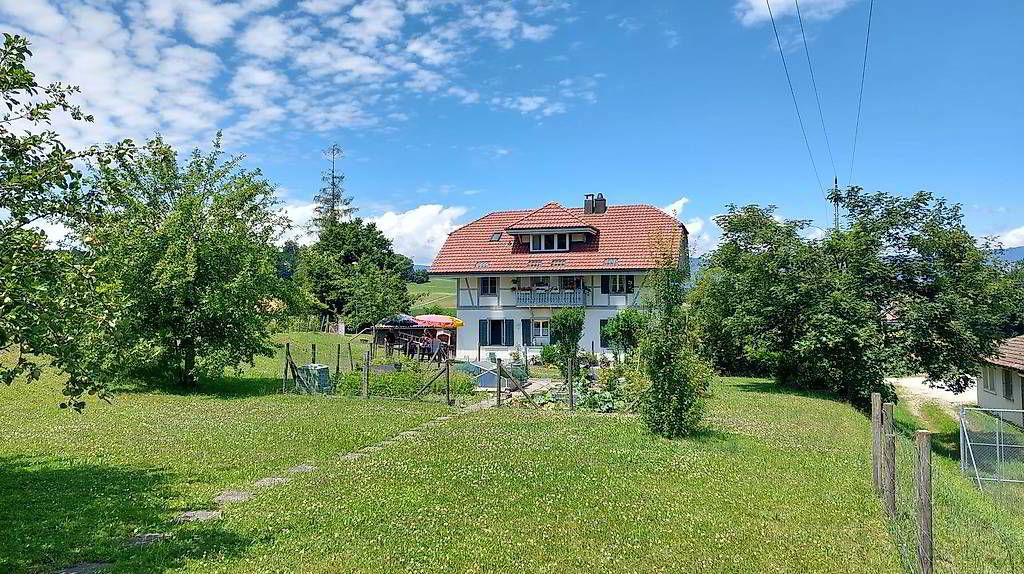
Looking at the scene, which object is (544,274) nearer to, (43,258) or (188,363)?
(188,363)

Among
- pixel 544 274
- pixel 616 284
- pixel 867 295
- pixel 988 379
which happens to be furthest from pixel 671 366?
pixel 988 379

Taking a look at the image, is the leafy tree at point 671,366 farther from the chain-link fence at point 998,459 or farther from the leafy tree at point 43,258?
the leafy tree at point 43,258

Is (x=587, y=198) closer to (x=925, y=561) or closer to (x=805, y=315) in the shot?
(x=805, y=315)

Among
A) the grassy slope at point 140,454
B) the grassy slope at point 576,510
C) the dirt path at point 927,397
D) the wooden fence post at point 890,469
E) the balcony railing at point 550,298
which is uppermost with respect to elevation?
the balcony railing at point 550,298

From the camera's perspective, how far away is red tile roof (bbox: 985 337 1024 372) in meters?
24.3

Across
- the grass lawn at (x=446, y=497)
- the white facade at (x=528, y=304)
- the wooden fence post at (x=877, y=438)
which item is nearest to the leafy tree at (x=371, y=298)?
the white facade at (x=528, y=304)

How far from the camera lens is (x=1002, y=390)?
29172mm

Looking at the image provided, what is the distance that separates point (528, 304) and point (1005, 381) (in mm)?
21772

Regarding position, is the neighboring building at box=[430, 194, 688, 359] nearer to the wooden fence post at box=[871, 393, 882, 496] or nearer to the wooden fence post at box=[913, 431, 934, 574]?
the wooden fence post at box=[871, 393, 882, 496]

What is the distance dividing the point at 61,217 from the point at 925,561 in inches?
356

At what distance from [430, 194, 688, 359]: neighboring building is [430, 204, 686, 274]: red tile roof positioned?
0.06m

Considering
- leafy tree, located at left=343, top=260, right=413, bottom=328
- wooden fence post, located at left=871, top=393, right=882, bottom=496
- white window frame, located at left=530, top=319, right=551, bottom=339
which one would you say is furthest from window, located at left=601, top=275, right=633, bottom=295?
wooden fence post, located at left=871, top=393, right=882, bottom=496

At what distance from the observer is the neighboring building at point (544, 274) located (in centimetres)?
3772

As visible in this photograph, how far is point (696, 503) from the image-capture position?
9.07 metres
